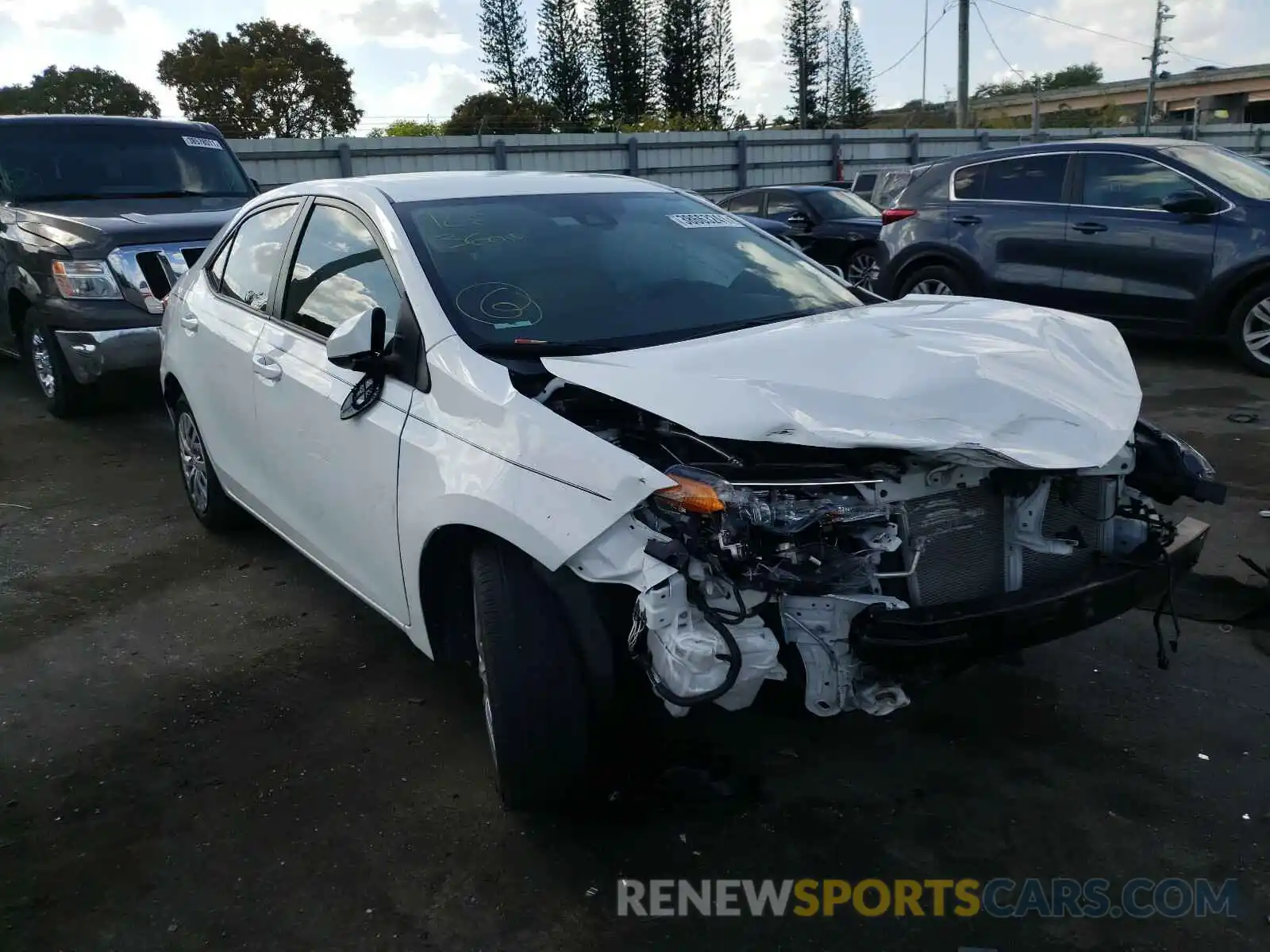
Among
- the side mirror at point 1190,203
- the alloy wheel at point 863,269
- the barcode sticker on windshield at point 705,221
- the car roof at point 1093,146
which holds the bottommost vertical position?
the alloy wheel at point 863,269

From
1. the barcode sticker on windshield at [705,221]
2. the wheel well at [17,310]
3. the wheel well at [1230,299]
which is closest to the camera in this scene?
the barcode sticker on windshield at [705,221]

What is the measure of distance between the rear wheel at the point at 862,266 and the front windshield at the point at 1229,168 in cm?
504

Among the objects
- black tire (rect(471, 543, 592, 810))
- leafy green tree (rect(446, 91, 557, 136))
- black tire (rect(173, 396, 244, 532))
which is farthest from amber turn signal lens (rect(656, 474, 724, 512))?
leafy green tree (rect(446, 91, 557, 136))

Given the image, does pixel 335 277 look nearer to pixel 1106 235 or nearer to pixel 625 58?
pixel 1106 235

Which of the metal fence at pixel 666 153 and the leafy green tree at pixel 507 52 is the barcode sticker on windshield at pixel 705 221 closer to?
the metal fence at pixel 666 153

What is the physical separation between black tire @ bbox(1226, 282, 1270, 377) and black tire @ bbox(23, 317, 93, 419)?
27.7 ft

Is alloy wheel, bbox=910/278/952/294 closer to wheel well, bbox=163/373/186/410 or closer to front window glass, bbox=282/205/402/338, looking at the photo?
wheel well, bbox=163/373/186/410

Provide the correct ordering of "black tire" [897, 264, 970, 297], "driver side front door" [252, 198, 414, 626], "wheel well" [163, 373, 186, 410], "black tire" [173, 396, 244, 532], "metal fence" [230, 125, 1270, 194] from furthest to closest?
"metal fence" [230, 125, 1270, 194]
"black tire" [897, 264, 970, 297]
"wheel well" [163, 373, 186, 410]
"black tire" [173, 396, 244, 532]
"driver side front door" [252, 198, 414, 626]

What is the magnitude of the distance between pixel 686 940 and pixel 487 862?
595 mm

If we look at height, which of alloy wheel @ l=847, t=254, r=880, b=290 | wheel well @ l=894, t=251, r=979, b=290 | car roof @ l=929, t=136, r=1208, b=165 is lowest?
alloy wheel @ l=847, t=254, r=880, b=290

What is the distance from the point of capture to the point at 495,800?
10.1 feet

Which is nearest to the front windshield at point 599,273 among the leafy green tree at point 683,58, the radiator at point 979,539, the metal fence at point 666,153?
the radiator at point 979,539

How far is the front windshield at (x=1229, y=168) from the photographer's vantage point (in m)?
7.87

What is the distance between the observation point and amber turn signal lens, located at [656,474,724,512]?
8.25 ft
